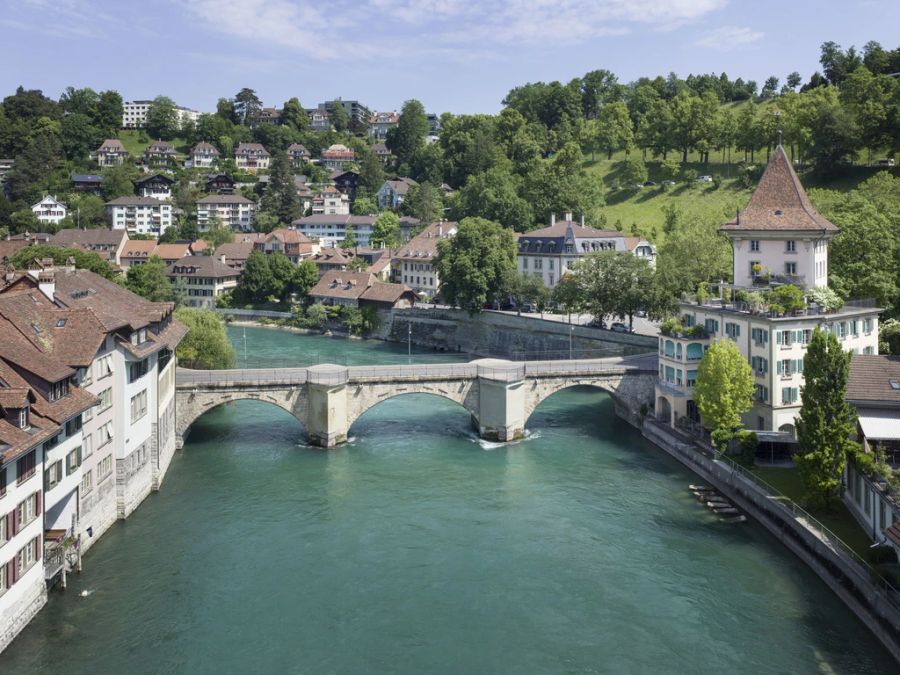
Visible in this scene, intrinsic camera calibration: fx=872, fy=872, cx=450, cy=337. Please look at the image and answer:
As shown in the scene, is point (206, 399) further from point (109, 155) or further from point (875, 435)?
point (109, 155)

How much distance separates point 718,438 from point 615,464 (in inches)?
231

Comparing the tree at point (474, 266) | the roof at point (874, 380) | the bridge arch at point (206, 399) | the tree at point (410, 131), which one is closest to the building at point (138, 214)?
the tree at point (410, 131)

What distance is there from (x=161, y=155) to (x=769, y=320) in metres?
154

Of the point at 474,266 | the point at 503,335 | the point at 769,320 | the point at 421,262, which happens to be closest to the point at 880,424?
the point at 769,320

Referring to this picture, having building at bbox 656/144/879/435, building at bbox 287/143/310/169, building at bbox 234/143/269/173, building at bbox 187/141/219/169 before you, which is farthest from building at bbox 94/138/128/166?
building at bbox 656/144/879/435

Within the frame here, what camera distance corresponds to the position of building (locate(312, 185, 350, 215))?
153m

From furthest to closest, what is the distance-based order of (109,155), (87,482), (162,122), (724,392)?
(162,122) < (109,155) < (724,392) < (87,482)

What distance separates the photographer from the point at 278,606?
99.2 feet

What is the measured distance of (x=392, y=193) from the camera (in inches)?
6093

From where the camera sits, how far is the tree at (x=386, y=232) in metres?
130

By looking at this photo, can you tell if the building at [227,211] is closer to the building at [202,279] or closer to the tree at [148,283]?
the building at [202,279]

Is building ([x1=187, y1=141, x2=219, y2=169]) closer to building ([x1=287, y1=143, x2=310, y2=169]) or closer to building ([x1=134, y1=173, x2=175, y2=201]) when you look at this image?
building ([x1=287, y1=143, x2=310, y2=169])

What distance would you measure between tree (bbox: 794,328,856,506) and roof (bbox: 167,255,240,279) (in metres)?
88.9

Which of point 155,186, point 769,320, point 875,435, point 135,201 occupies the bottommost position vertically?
point 875,435
